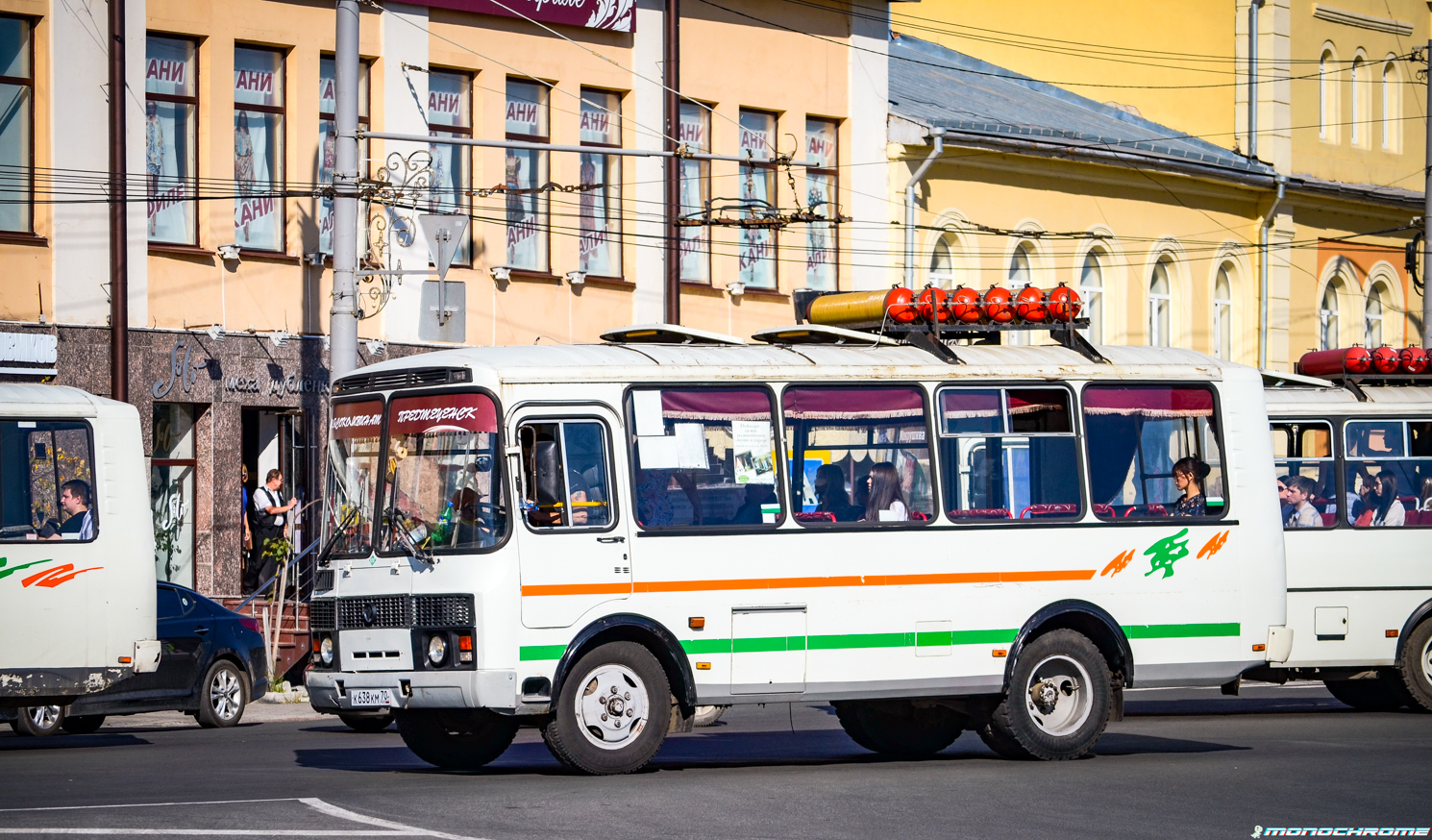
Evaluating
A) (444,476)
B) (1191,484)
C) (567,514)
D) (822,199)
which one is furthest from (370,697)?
(822,199)

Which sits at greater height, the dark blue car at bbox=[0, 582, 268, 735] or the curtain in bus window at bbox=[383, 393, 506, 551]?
the curtain in bus window at bbox=[383, 393, 506, 551]

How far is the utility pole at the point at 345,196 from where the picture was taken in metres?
20.4

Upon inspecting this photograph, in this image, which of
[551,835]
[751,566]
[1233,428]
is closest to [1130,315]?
[1233,428]

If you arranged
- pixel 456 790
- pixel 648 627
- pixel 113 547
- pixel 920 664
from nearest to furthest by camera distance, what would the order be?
pixel 456 790, pixel 648 627, pixel 920 664, pixel 113 547

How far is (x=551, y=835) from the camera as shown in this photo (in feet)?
33.8

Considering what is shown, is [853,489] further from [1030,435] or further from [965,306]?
[965,306]

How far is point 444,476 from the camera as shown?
13078 millimetres

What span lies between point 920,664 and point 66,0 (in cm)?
1540

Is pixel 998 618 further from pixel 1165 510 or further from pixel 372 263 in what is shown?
pixel 372 263

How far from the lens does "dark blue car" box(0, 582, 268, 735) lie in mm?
18234

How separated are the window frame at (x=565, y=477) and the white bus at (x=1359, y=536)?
7.81m

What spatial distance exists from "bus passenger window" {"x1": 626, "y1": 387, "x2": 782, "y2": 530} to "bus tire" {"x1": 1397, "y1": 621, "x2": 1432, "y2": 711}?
26.0 ft

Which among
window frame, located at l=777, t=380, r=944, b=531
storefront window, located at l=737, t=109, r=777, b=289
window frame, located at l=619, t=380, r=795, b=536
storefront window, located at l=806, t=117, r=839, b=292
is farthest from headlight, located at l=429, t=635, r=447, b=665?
storefront window, located at l=806, t=117, r=839, b=292

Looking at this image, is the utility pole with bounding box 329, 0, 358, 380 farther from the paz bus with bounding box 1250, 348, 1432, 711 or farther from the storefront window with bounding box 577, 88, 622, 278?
the storefront window with bounding box 577, 88, 622, 278
